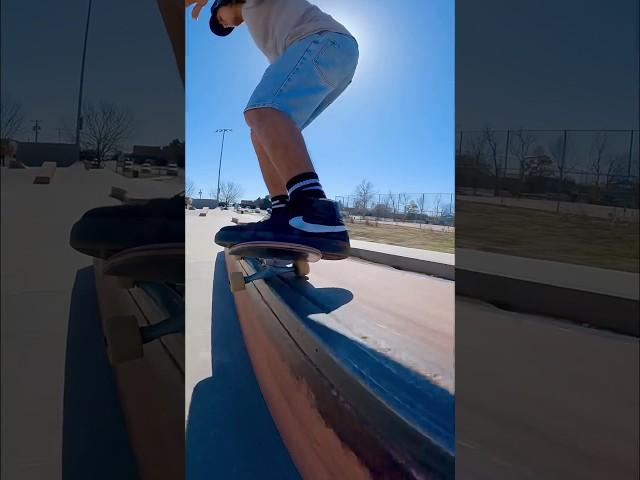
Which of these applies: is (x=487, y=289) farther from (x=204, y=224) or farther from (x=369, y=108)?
(x=204, y=224)

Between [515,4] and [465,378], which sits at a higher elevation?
[515,4]

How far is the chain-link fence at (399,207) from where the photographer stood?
26.2 inches

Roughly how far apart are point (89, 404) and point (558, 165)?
3.49ft

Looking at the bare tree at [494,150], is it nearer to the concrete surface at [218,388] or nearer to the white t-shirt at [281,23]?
the white t-shirt at [281,23]

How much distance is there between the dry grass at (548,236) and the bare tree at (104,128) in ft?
2.33

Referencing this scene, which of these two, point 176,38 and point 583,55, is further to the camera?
point 583,55

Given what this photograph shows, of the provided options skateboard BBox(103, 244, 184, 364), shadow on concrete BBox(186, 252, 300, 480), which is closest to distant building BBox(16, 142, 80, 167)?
skateboard BBox(103, 244, 184, 364)

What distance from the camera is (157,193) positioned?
49 centimetres

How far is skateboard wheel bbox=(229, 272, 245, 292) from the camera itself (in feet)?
2.10

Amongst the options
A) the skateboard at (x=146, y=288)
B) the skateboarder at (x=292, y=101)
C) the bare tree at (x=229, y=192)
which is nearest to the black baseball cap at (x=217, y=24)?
the skateboarder at (x=292, y=101)

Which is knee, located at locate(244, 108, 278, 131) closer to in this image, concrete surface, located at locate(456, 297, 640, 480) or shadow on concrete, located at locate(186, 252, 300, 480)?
shadow on concrete, located at locate(186, 252, 300, 480)

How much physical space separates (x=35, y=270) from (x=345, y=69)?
0.53 m

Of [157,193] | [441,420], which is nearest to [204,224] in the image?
[157,193]

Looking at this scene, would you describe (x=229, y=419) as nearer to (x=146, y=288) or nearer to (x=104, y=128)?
(x=146, y=288)
